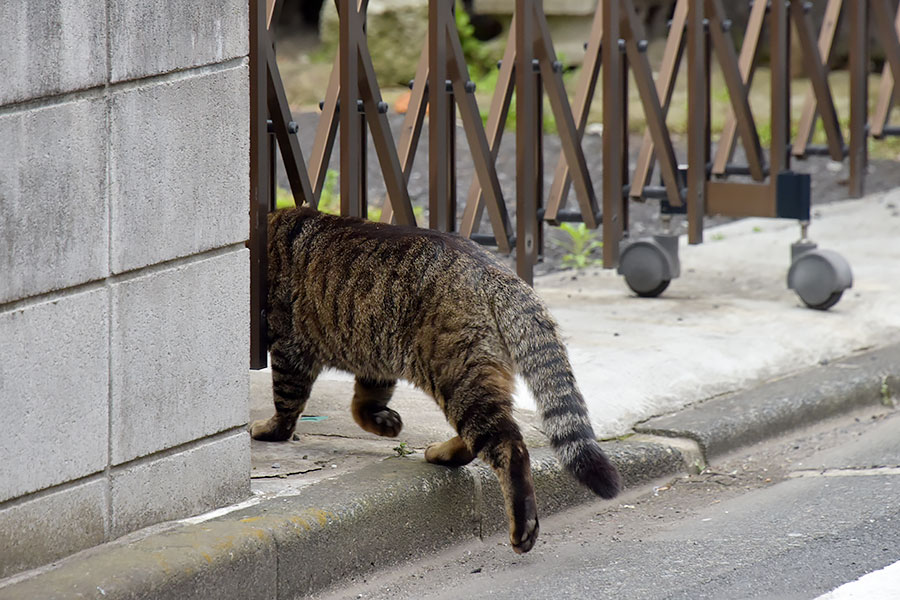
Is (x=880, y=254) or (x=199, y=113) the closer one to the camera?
(x=199, y=113)

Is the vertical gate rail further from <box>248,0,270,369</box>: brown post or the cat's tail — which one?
<box>248,0,270,369</box>: brown post

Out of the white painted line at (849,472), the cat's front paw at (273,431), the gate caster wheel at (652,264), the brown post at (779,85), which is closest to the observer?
the cat's front paw at (273,431)

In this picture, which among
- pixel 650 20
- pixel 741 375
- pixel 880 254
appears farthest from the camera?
pixel 650 20

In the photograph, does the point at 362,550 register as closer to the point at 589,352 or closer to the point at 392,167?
the point at 392,167

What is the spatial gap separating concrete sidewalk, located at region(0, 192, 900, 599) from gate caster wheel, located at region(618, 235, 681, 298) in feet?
0.32

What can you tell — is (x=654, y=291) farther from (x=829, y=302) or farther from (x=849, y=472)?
(x=849, y=472)

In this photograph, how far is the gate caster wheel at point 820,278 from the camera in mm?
6527

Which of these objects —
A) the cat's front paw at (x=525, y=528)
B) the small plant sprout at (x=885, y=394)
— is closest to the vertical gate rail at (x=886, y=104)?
the small plant sprout at (x=885, y=394)

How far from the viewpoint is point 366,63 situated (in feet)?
15.6

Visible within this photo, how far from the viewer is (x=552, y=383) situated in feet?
12.8

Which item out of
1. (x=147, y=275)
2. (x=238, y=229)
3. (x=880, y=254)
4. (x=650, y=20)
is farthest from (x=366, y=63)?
(x=650, y=20)

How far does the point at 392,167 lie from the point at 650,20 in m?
9.52

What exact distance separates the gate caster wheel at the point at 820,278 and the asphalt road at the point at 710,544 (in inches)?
64.0

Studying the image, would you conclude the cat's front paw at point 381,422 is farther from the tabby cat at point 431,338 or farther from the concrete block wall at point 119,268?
the concrete block wall at point 119,268
